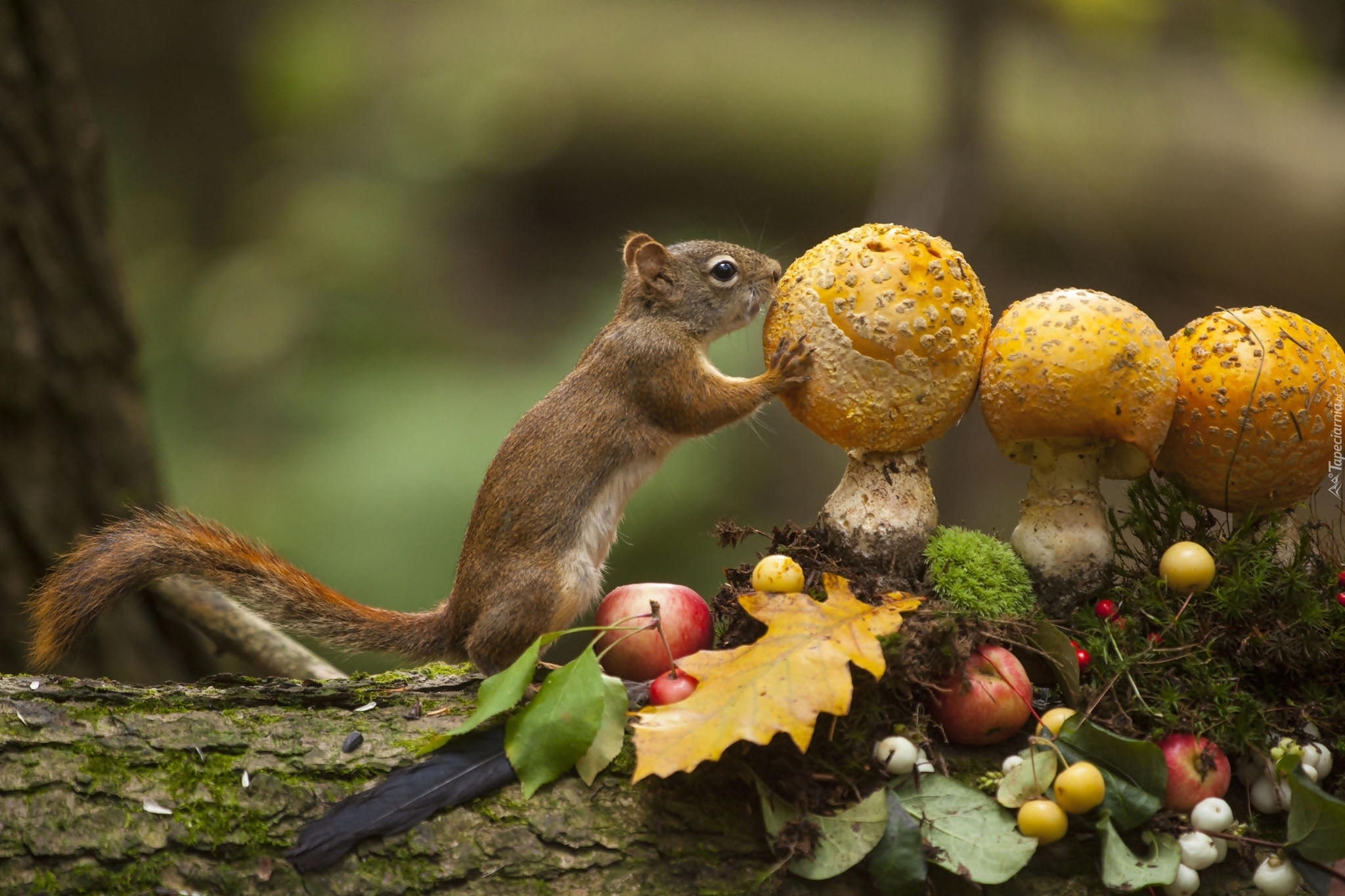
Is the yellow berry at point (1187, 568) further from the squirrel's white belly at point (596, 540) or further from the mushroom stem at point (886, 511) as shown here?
the squirrel's white belly at point (596, 540)

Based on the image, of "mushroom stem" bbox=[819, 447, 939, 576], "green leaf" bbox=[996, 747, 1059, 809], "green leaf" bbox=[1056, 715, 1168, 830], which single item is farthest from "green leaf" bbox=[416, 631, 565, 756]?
"green leaf" bbox=[1056, 715, 1168, 830]

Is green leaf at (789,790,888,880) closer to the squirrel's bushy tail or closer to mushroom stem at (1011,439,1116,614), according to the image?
mushroom stem at (1011,439,1116,614)

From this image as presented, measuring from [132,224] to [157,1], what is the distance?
1.58 m

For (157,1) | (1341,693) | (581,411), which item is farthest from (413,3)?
(1341,693)

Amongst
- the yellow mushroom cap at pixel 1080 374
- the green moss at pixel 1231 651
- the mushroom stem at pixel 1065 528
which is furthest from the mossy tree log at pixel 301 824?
the yellow mushroom cap at pixel 1080 374

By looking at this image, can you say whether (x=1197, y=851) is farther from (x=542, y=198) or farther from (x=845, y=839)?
(x=542, y=198)

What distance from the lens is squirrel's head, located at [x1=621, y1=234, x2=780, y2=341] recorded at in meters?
2.17

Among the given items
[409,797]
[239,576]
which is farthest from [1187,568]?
[239,576]

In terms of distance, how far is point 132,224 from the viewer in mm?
5414

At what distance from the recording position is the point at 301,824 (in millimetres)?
1432

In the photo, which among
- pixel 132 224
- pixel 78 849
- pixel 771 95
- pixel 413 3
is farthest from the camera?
pixel 413 3

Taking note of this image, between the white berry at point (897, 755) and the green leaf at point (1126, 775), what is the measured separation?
243 millimetres

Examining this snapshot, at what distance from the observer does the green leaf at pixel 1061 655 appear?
1552 millimetres

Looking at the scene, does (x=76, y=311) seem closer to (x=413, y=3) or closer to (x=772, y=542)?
(x=772, y=542)
